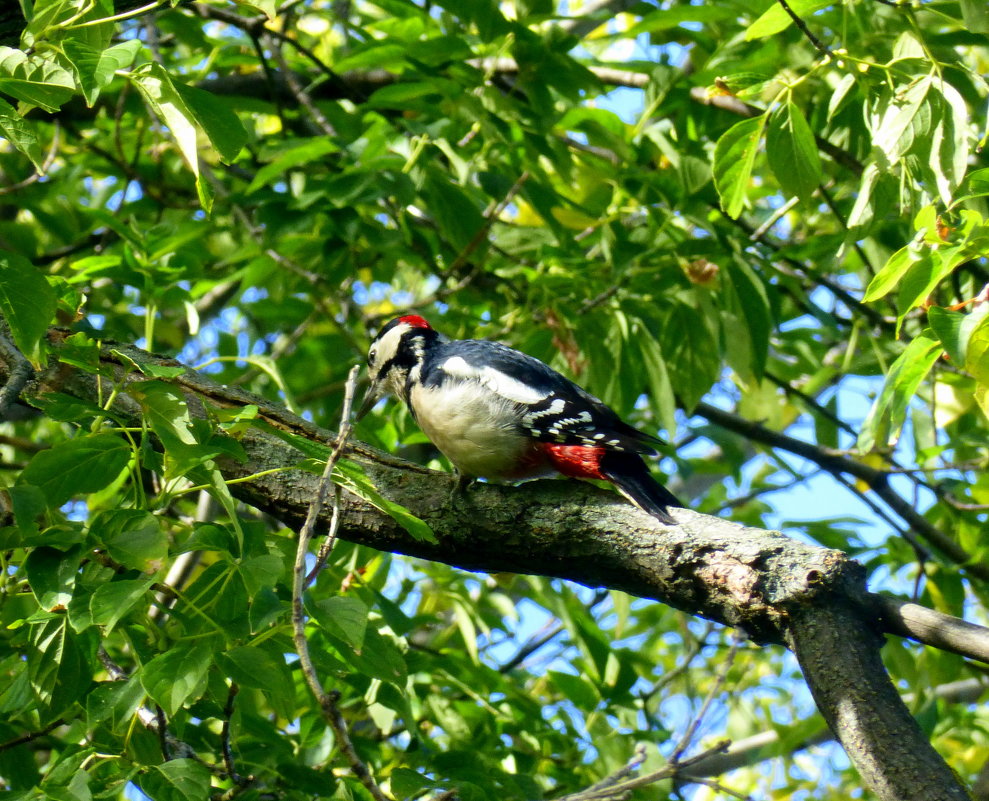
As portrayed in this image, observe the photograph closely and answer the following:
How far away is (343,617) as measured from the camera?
1.94 meters

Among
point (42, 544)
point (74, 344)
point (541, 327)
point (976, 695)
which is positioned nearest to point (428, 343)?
point (541, 327)

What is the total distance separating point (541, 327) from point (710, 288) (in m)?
0.71

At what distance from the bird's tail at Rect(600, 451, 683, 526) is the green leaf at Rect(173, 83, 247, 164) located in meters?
1.24

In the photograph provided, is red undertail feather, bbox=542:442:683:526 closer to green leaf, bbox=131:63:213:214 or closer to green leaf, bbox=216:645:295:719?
green leaf, bbox=216:645:295:719

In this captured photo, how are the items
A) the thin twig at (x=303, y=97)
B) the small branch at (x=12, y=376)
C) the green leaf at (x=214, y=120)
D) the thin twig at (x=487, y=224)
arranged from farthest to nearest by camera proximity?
1. the thin twig at (x=303, y=97)
2. the thin twig at (x=487, y=224)
3. the small branch at (x=12, y=376)
4. the green leaf at (x=214, y=120)

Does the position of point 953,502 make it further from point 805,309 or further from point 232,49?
point 232,49

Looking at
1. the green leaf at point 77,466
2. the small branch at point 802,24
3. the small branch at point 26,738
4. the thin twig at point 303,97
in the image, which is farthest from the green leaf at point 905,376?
the thin twig at point 303,97

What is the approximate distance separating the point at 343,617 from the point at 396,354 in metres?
2.21

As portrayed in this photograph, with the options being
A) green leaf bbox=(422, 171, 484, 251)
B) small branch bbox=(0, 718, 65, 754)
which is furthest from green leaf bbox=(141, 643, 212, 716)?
green leaf bbox=(422, 171, 484, 251)

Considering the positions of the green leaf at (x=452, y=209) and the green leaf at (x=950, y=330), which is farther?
the green leaf at (x=452, y=209)

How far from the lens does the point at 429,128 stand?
348 centimetres

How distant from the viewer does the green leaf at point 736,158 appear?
2.54 meters

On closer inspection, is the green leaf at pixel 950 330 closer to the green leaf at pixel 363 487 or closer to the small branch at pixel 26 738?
the green leaf at pixel 363 487

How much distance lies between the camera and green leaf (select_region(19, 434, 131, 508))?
6.88 feet
